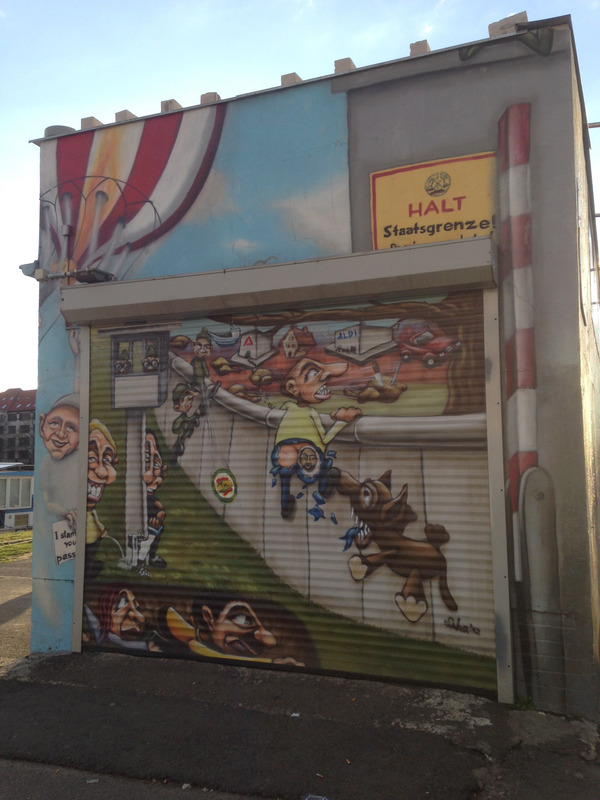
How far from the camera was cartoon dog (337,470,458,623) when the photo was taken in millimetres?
5449

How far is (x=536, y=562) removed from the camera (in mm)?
5148

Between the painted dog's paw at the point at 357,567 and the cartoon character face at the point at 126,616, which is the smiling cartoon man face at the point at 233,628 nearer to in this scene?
the cartoon character face at the point at 126,616

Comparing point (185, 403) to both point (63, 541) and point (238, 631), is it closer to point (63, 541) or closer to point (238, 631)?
point (63, 541)

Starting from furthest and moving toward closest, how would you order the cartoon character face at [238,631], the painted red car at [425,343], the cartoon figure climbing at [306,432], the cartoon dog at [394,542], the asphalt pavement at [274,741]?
the cartoon character face at [238,631] < the cartoon figure climbing at [306,432] < the painted red car at [425,343] < the cartoon dog at [394,542] < the asphalt pavement at [274,741]

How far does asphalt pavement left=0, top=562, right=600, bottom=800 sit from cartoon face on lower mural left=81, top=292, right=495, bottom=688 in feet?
1.36

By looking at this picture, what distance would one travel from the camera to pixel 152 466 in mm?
6523

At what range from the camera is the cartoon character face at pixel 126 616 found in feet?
21.1

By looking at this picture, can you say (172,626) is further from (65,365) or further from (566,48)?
(566,48)

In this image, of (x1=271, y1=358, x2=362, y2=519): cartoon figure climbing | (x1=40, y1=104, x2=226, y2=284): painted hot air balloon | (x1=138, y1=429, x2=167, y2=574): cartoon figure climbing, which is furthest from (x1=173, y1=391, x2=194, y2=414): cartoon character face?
(x1=40, y1=104, x2=226, y2=284): painted hot air balloon

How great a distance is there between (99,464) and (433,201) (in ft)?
13.6

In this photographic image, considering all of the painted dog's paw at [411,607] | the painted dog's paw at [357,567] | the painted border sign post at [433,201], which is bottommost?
the painted dog's paw at [411,607]

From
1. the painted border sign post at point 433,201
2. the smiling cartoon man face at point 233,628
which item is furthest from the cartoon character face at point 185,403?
the painted border sign post at point 433,201

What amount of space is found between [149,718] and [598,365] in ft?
27.7

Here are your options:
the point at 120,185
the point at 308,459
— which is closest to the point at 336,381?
the point at 308,459
